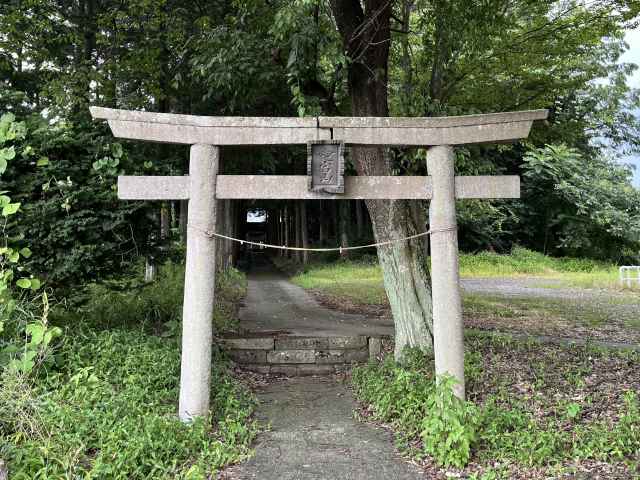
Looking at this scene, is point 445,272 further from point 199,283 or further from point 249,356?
point 249,356

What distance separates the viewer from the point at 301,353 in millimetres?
7824

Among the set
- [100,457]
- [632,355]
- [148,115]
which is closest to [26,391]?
[100,457]

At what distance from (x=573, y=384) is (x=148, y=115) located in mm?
5686

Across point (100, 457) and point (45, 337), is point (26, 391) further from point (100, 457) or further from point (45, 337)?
point (100, 457)

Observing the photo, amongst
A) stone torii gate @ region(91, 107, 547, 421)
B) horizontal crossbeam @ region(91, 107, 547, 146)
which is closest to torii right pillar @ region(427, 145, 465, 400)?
stone torii gate @ region(91, 107, 547, 421)

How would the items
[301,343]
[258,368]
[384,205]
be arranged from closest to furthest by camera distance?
[384,205]
[258,368]
[301,343]

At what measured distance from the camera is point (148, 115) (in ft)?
16.7

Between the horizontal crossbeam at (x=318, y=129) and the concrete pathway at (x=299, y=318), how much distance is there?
4.19 metres

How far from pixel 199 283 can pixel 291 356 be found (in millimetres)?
3062

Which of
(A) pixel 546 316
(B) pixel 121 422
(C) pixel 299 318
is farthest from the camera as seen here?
(C) pixel 299 318

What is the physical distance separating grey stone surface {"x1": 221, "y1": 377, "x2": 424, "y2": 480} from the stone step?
3.42 ft

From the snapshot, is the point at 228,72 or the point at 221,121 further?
the point at 228,72

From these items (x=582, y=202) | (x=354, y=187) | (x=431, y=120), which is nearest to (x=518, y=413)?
(x=354, y=187)

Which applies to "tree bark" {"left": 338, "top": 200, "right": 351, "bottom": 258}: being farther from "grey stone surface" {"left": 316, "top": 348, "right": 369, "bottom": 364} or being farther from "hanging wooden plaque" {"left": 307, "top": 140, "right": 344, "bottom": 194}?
"hanging wooden plaque" {"left": 307, "top": 140, "right": 344, "bottom": 194}
